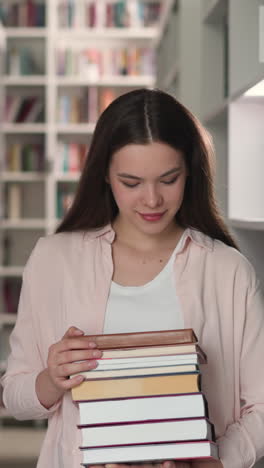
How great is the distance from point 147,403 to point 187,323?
25cm

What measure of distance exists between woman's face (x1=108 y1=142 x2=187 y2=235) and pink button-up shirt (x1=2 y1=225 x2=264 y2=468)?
120 millimetres

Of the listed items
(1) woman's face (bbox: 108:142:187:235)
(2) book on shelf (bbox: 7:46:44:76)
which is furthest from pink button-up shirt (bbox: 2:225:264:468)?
(2) book on shelf (bbox: 7:46:44:76)

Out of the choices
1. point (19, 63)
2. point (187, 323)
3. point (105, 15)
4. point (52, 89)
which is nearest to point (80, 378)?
Result: point (187, 323)

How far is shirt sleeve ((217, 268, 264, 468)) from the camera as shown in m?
1.40

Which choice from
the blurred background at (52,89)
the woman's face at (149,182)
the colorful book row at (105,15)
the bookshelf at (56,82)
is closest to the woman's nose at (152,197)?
the woman's face at (149,182)

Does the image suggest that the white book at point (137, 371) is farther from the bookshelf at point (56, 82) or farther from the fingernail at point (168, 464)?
the bookshelf at point (56, 82)

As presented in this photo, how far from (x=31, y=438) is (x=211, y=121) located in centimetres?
304

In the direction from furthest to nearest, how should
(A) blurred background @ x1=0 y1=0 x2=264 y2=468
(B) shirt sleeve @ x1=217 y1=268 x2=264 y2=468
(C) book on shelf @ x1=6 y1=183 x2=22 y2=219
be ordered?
(C) book on shelf @ x1=6 y1=183 x2=22 y2=219, (A) blurred background @ x1=0 y1=0 x2=264 y2=468, (B) shirt sleeve @ x1=217 y1=268 x2=264 y2=468

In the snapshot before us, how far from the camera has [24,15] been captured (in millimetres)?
6246

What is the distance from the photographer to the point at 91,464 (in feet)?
4.12

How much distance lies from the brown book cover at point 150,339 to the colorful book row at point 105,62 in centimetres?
509

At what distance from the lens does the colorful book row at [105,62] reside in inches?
243

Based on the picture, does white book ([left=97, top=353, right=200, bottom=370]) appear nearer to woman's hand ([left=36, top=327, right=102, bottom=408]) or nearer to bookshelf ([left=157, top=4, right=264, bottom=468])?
woman's hand ([left=36, top=327, right=102, bottom=408])

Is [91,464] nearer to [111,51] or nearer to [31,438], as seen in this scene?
[31,438]
